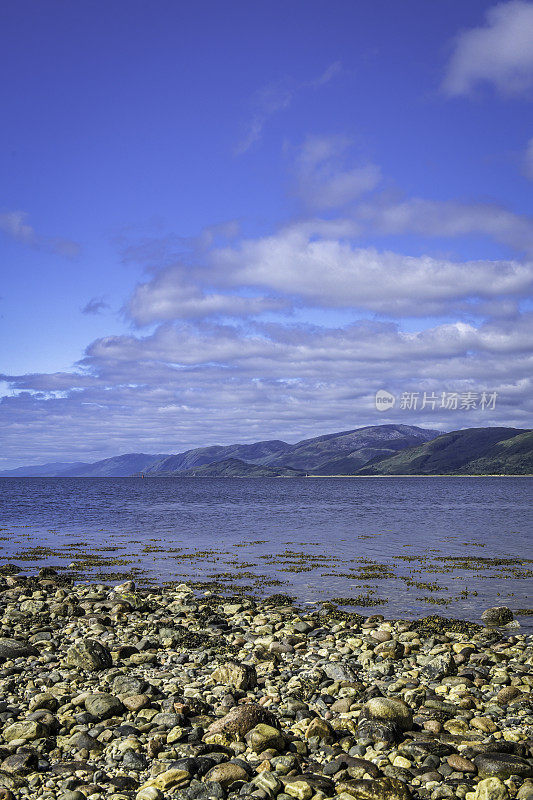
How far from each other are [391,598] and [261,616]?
7.65 m

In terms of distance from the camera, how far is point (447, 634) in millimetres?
19703

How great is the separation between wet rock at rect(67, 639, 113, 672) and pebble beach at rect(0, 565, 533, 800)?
4 centimetres

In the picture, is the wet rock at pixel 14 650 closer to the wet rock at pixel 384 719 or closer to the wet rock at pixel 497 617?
the wet rock at pixel 384 719

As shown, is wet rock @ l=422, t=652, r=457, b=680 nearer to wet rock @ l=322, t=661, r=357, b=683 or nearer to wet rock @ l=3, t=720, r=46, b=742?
wet rock @ l=322, t=661, r=357, b=683

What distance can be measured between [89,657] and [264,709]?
595 cm

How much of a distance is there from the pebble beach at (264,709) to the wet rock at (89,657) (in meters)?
0.04

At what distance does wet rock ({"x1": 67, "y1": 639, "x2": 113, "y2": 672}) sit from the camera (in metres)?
15.6

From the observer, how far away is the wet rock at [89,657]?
15594mm

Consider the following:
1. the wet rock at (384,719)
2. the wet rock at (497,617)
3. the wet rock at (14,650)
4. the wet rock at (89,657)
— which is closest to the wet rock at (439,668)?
the wet rock at (384,719)

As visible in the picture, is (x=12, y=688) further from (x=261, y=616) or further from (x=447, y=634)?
(x=447, y=634)

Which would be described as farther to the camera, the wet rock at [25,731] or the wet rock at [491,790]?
the wet rock at [25,731]

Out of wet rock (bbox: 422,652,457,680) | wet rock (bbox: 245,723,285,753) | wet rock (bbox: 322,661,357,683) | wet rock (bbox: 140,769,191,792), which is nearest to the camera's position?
wet rock (bbox: 140,769,191,792)

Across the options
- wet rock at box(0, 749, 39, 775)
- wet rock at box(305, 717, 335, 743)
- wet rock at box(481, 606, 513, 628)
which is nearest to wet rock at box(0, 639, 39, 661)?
wet rock at box(0, 749, 39, 775)

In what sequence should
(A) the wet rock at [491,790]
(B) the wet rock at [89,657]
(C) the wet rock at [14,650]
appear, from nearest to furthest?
(A) the wet rock at [491,790] < (B) the wet rock at [89,657] < (C) the wet rock at [14,650]
